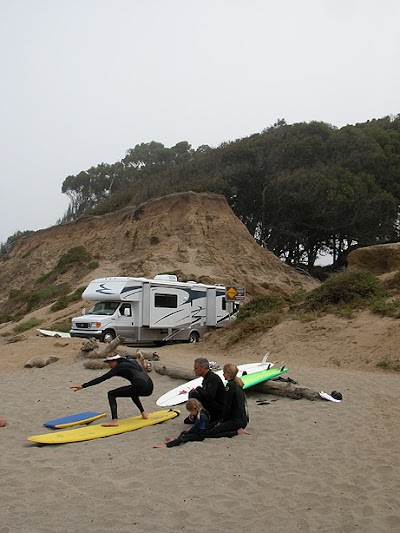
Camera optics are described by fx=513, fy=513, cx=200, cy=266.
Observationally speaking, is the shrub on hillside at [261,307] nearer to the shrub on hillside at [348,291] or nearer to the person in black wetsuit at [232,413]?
the shrub on hillside at [348,291]

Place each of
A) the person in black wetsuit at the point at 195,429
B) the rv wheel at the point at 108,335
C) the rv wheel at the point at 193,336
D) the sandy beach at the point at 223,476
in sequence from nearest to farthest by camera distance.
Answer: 1. the sandy beach at the point at 223,476
2. the person in black wetsuit at the point at 195,429
3. the rv wheel at the point at 108,335
4. the rv wheel at the point at 193,336

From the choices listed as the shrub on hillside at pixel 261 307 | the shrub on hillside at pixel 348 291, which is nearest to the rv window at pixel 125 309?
the shrub on hillside at pixel 261 307

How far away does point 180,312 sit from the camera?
23.1 metres

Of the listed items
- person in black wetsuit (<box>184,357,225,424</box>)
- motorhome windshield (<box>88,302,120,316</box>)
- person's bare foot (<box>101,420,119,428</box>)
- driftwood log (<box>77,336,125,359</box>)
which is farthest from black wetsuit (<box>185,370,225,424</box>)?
motorhome windshield (<box>88,302,120,316</box>)

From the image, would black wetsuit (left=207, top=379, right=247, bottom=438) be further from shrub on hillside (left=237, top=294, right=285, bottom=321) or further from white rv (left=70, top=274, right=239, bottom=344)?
shrub on hillside (left=237, top=294, right=285, bottom=321)

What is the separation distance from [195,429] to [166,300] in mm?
15283

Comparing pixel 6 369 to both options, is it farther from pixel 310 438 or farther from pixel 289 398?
pixel 310 438

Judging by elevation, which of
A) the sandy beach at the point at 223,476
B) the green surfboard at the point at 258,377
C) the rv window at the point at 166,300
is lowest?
the sandy beach at the point at 223,476

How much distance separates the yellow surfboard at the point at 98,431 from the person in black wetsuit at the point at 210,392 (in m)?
1.16

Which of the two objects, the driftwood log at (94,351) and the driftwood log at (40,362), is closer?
the driftwood log at (40,362)

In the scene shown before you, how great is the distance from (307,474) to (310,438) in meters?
1.53

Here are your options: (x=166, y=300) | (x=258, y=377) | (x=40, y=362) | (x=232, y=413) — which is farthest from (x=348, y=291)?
(x=232, y=413)

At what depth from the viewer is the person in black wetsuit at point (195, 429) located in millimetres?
7090

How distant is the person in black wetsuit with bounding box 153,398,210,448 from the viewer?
709 centimetres
